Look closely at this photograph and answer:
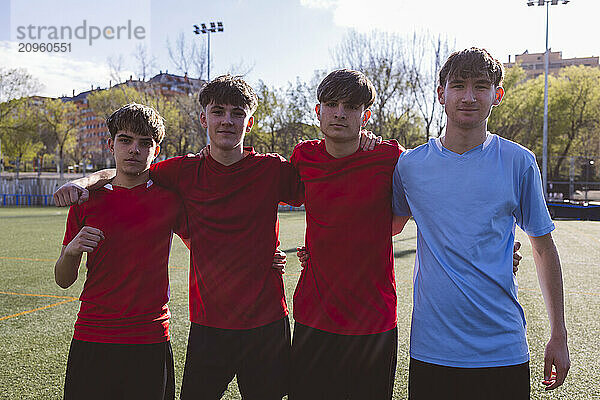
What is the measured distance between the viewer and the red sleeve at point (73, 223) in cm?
263

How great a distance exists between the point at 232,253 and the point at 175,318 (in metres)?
3.69

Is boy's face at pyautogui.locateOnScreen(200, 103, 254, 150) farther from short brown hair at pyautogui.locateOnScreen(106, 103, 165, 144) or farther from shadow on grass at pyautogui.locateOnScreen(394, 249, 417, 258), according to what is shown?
shadow on grass at pyautogui.locateOnScreen(394, 249, 417, 258)

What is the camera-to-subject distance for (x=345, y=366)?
252 centimetres

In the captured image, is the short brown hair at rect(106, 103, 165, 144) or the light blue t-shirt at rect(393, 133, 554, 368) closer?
the light blue t-shirt at rect(393, 133, 554, 368)

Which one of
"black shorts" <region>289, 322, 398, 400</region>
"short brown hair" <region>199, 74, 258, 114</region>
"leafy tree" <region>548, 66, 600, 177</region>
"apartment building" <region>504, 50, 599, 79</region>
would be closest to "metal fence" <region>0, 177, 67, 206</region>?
"short brown hair" <region>199, 74, 258, 114</region>

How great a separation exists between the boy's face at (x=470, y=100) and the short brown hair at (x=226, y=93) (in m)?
1.25

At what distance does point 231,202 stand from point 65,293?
226 inches

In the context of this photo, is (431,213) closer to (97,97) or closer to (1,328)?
(1,328)

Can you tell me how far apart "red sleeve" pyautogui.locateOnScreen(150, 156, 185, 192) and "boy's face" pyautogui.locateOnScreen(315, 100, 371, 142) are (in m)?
0.97

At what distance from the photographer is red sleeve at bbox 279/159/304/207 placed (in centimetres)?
300

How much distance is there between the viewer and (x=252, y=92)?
307 centimetres

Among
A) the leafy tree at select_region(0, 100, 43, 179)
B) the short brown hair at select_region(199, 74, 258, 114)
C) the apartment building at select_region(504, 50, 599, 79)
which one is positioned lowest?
the short brown hair at select_region(199, 74, 258, 114)

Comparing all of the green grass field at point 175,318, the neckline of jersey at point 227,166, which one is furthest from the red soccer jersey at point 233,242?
the green grass field at point 175,318

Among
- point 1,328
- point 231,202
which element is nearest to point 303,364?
point 231,202
